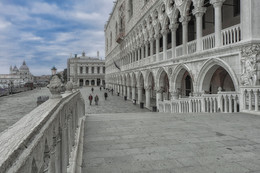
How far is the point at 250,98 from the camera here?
7.45m

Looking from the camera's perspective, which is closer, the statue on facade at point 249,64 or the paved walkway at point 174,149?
the paved walkway at point 174,149

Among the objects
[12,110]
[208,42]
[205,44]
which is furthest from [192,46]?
[12,110]

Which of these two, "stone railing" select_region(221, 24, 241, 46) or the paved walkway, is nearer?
the paved walkway

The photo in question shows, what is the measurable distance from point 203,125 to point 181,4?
9.27 metres

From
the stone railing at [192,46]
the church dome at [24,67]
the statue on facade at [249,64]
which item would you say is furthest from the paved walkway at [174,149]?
the church dome at [24,67]

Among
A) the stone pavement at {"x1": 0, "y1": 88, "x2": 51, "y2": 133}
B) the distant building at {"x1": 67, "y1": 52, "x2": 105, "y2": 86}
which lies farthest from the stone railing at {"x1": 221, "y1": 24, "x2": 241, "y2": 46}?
the distant building at {"x1": 67, "y1": 52, "x2": 105, "y2": 86}

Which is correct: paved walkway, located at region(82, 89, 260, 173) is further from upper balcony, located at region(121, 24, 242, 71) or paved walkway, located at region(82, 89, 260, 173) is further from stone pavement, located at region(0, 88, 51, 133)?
stone pavement, located at region(0, 88, 51, 133)

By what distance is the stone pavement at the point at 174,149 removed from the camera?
2.98m

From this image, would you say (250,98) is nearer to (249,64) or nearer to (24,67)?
(249,64)

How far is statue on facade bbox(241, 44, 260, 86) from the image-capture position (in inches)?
297

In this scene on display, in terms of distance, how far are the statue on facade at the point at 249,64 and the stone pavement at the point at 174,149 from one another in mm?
2776

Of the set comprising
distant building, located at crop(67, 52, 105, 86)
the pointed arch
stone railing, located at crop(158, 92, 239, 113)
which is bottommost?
stone railing, located at crop(158, 92, 239, 113)

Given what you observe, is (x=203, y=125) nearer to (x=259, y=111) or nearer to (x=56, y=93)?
(x=259, y=111)

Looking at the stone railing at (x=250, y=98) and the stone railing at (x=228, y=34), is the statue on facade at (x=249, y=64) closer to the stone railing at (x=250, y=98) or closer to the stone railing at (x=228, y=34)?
the stone railing at (x=250, y=98)
